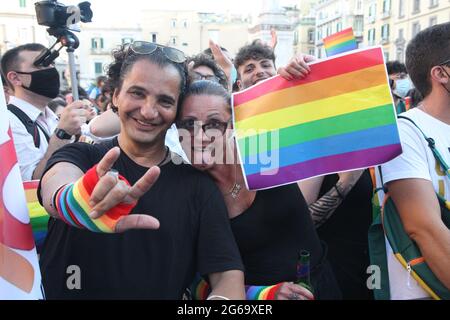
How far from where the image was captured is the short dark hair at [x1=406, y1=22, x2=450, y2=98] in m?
1.80

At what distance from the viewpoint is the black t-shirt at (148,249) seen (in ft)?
4.94

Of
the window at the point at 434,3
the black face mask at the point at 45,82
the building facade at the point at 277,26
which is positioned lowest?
the black face mask at the point at 45,82

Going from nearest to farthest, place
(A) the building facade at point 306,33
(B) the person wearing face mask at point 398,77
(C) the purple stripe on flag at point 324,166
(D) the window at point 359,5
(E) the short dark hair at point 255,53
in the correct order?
(C) the purple stripe on flag at point 324,166 < (E) the short dark hair at point 255,53 < (B) the person wearing face mask at point 398,77 < (D) the window at point 359,5 < (A) the building facade at point 306,33

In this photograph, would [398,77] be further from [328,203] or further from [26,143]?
[26,143]

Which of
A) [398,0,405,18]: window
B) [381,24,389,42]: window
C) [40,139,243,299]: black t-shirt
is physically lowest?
[40,139,243,299]: black t-shirt

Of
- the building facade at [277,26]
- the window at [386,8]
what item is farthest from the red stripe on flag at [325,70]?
the window at [386,8]

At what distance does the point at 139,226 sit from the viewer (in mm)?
1195

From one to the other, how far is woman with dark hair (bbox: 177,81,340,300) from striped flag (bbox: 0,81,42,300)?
25.3 inches

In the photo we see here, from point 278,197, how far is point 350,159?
1.12 ft

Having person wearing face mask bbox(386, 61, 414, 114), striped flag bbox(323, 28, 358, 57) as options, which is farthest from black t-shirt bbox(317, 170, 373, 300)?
person wearing face mask bbox(386, 61, 414, 114)

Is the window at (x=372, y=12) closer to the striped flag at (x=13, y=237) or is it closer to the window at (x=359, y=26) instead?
the window at (x=359, y=26)

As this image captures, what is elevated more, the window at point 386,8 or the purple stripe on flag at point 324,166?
the window at point 386,8

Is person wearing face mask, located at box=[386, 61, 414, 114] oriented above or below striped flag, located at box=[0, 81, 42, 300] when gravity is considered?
above

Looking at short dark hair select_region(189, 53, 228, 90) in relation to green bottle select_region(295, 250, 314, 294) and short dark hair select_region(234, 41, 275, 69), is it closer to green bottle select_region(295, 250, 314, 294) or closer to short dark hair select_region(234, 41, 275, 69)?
short dark hair select_region(234, 41, 275, 69)
